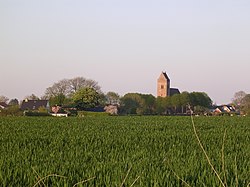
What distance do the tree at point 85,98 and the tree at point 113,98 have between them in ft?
59.2

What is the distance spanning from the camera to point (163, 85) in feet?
502

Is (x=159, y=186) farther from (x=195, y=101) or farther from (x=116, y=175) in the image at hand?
(x=195, y=101)

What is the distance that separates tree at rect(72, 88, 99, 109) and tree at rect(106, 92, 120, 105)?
18.1 meters

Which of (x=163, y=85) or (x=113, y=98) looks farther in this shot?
(x=163, y=85)

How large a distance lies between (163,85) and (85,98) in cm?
6999

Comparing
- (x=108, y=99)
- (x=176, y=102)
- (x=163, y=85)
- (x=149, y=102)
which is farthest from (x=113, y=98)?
(x=163, y=85)

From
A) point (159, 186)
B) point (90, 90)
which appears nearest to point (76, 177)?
point (159, 186)

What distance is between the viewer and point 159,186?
15.5 ft

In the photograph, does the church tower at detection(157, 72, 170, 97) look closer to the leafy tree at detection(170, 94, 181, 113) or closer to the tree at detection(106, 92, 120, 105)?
the tree at detection(106, 92, 120, 105)

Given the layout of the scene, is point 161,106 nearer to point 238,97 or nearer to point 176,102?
point 176,102

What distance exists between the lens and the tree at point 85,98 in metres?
86.2

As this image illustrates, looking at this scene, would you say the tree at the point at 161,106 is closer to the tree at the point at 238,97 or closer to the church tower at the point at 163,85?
the tree at the point at 238,97

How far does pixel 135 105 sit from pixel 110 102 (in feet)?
29.2

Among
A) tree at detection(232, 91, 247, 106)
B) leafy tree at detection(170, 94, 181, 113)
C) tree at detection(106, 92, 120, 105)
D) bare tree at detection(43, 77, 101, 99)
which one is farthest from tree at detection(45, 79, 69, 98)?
tree at detection(232, 91, 247, 106)
